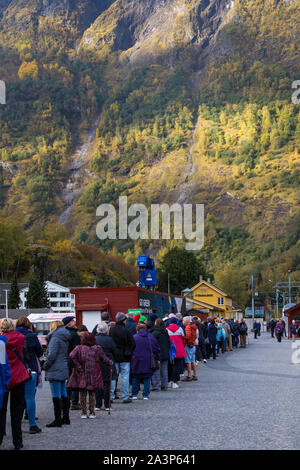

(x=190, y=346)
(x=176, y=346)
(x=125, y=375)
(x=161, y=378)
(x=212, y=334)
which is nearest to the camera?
(x=125, y=375)

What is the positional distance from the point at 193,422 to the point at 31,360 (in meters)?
2.79

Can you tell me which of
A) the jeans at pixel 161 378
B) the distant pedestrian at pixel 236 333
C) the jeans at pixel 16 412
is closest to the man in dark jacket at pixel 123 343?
the jeans at pixel 161 378

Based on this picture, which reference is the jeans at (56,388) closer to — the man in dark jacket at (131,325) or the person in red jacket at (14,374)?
the person in red jacket at (14,374)

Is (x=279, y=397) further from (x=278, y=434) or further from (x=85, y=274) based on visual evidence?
(x=85, y=274)

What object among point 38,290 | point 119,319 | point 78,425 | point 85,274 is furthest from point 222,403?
point 85,274

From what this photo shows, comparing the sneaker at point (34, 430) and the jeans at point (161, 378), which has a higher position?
the jeans at point (161, 378)

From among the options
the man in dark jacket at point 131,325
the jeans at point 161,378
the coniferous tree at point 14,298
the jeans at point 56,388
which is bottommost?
the jeans at point 161,378

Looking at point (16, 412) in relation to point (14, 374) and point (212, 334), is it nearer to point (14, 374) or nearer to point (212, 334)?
point (14, 374)

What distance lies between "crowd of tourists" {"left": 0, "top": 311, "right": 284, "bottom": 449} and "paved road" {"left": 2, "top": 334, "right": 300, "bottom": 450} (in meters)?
0.37

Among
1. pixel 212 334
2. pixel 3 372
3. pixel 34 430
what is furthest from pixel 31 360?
pixel 212 334

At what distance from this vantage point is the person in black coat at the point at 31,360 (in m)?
12.1

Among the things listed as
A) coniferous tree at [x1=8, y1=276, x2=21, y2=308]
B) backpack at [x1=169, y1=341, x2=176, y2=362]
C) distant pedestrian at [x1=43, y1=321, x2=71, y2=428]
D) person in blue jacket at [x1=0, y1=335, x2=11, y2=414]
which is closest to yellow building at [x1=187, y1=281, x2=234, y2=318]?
coniferous tree at [x1=8, y1=276, x2=21, y2=308]

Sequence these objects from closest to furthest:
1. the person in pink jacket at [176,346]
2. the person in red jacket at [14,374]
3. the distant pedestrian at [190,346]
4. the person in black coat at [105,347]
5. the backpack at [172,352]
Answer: the person in red jacket at [14,374], the person in black coat at [105,347], the backpack at [172,352], the person in pink jacket at [176,346], the distant pedestrian at [190,346]

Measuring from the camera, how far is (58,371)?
1292cm
